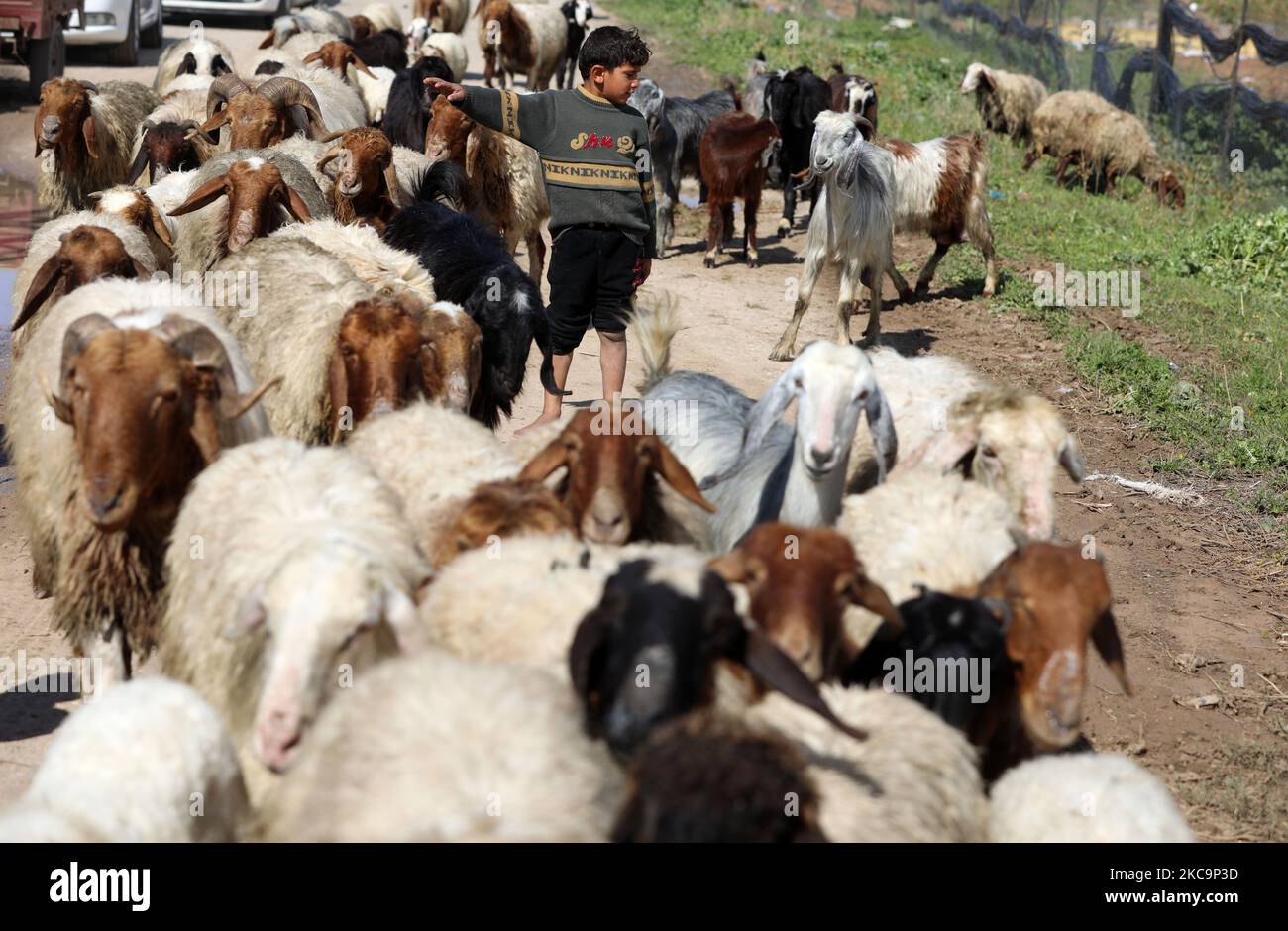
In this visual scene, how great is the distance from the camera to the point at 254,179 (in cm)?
723

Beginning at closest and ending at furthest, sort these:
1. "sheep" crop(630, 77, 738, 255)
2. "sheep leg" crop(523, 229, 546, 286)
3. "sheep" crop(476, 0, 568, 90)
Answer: "sheep leg" crop(523, 229, 546, 286), "sheep" crop(630, 77, 738, 255), "sheep" crop(476, 0, 568, 90)

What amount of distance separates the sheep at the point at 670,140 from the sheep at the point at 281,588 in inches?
388

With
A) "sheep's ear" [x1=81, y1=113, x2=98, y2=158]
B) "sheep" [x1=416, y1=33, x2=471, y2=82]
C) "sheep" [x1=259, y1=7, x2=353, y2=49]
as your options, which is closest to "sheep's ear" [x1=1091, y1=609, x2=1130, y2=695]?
"sheep's ear" [x1=81, y1=113, x2=98, y2=158]

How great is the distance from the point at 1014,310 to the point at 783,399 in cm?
793

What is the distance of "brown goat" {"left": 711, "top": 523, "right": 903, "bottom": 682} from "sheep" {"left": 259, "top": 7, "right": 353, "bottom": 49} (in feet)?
48.9

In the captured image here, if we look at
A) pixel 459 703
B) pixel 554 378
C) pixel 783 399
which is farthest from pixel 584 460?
pixel 554 378

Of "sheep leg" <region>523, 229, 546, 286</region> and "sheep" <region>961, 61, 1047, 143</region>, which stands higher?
"sheep" <region>961, 61, 1047, 143</region>

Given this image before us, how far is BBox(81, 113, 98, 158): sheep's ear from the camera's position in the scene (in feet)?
34.6

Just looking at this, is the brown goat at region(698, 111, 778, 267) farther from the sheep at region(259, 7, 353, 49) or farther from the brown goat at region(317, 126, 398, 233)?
the sheep at region(259, 7, 353, 49)

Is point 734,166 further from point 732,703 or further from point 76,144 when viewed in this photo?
point 732,703

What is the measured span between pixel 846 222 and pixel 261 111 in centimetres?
444
